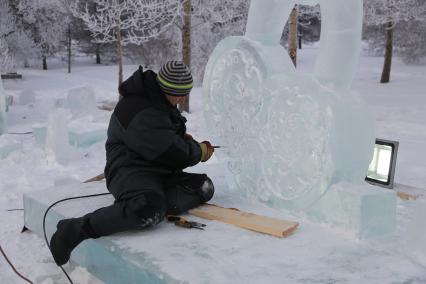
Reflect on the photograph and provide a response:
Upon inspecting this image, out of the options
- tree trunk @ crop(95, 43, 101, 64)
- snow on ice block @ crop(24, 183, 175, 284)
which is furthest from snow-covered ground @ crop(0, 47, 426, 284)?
tree trunk @ crop(95, 43, 101, 64)

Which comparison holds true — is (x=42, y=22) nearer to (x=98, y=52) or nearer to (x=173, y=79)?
(x=98, y=52)

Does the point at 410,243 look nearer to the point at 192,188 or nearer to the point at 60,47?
the point at 192,188

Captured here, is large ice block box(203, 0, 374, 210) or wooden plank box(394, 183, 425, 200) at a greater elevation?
→ large ice block box(203, 0, 374, 210)

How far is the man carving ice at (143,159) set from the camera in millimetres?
2836

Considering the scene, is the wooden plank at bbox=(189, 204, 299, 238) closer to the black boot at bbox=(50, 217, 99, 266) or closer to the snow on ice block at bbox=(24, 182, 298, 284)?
the snow on ice block at bbox=(24, 182, 298, 284)

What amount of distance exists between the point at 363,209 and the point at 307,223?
0.42 m

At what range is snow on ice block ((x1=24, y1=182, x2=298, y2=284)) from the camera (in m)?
2.43

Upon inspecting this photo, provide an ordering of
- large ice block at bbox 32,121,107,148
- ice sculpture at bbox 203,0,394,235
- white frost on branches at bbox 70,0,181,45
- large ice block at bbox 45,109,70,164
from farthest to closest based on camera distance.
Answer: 1. white frost on branches at bbox 70,0,181,45
2. large ice block at bbox 32,121,107,148
3. large ice block at bbox 45,109,70,164
4. ice sculpture at bbox 203,0,394,235

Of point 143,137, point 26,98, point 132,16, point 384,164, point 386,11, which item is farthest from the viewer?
point 386,11

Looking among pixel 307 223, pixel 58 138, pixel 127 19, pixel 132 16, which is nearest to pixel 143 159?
pixel 307 223


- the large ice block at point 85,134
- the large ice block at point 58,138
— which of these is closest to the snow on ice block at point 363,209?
the large ice block at point 58,138

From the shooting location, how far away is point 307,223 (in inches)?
120

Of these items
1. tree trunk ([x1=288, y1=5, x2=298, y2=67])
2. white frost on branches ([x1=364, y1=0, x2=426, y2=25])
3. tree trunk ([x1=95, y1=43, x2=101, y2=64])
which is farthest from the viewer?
Result: tree trunk ([x1=95, y1=43, x2=101, y2=64])

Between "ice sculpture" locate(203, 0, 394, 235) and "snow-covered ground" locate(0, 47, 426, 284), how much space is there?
296 mm
